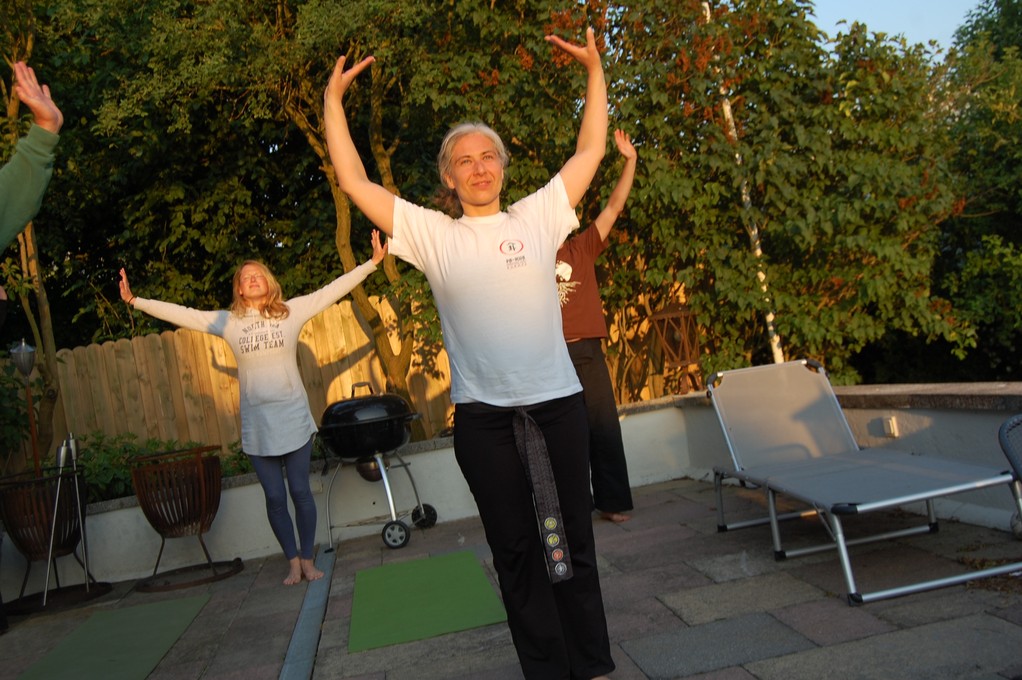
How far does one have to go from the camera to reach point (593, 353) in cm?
565

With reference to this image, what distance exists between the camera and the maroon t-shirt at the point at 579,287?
18.1ft

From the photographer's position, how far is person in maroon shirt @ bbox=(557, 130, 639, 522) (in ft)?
18.1

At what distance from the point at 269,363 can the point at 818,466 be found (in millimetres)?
3044

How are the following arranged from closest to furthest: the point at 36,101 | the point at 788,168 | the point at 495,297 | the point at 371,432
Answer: the point at 36,101 → the point at 495,297 → the point at 371,432 → the point at 788,168

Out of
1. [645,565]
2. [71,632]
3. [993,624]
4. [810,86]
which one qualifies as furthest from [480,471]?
[810,86]

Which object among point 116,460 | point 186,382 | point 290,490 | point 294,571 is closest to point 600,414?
point 290,490

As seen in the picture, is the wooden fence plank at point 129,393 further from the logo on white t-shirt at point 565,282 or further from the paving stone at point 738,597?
the paving stone at point 738,597

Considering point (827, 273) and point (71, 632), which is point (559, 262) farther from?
point (71, 632)

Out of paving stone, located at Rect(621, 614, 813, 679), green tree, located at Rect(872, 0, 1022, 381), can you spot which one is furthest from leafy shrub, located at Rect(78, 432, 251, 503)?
green tree, located at Rect(872, 0, 1022, 381)

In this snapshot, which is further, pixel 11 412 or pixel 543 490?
pixel 11 412

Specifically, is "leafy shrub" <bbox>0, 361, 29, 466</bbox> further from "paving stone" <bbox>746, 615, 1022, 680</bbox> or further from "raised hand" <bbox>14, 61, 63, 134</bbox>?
"paving stone" <bbox>746, 615, 1022, 680</bbox>

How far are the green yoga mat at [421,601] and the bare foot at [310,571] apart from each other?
25 cm

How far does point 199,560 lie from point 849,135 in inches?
210

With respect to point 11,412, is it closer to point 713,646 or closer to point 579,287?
point 579,287
